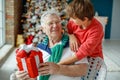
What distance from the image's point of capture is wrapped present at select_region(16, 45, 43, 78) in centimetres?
139

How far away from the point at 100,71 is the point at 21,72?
0.68 metres

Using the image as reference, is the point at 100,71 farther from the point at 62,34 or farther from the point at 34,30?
the point at 34,30

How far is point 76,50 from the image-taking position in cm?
178

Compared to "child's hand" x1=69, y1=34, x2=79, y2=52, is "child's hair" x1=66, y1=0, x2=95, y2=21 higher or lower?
higher

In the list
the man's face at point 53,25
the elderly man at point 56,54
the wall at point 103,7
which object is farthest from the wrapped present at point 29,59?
the wall at point 103,7

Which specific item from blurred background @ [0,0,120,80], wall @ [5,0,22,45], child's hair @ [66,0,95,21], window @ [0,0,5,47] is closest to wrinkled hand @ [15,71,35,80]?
child's hair @ [66,0,95,21]

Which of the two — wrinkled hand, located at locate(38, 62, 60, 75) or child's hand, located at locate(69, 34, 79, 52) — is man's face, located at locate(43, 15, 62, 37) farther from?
wrinkled hand, located at locate(38, 62, 60, 75)

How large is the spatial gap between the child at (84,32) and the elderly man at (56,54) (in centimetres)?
6

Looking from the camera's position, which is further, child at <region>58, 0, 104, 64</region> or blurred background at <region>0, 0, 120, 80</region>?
blurred background at <region>0, 0, 120, 80</region>

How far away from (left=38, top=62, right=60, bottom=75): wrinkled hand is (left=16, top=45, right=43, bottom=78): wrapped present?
0.26 ft

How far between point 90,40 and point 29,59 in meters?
0.55

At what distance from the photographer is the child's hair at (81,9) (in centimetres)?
163

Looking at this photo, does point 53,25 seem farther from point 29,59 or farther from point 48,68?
point 29,59

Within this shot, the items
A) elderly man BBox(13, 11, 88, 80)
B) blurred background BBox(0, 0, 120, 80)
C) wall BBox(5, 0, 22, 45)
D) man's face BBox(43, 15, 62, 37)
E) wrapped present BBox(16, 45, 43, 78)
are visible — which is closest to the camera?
wrapped present BBox(16, 45, 43, 78)
